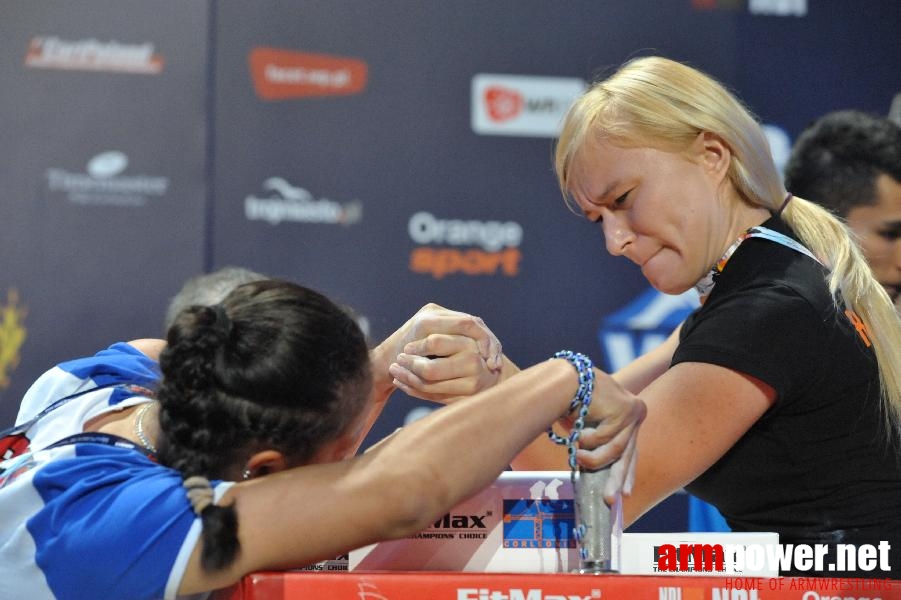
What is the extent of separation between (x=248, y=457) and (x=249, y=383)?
9cm

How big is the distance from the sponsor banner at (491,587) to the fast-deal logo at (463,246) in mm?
2456

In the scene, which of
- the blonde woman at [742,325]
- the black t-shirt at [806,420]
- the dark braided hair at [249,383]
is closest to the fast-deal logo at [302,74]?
the blonde woman at [742,325]

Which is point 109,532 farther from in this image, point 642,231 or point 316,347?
point 642,231

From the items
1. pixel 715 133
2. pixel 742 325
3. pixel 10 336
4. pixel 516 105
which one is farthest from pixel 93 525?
pixel 516 105

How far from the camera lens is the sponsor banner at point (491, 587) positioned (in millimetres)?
1063

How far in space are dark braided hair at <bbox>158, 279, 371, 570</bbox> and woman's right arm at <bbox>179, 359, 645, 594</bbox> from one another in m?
0.07

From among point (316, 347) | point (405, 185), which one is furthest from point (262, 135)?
point (316, 347)

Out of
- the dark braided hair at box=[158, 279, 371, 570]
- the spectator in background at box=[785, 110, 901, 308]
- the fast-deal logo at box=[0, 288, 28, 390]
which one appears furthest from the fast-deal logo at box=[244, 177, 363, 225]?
the dark braided hair at box=[158, 279, 371, 570]

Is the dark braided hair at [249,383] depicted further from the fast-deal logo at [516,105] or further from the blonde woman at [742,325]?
the fast-deal logo at [516,105]

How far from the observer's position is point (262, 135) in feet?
11.3

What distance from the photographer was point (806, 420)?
4.78 ft

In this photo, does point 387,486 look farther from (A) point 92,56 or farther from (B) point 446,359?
(A) point 92,56

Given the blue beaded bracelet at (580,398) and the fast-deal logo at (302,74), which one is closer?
the blue beaded bracelet at (580,398)

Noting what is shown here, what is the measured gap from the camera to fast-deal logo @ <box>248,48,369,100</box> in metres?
3.44
